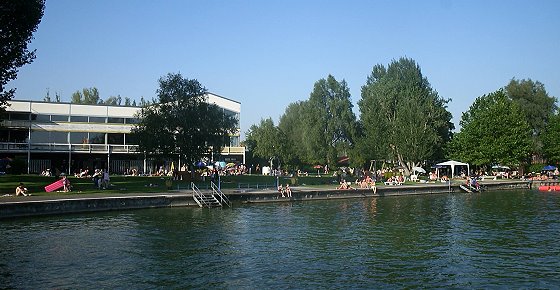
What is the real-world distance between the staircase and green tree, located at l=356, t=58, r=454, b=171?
Answer: 43352 millimetres

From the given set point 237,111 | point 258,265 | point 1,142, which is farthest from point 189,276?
point 237,111

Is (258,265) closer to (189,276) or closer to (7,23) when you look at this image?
(189,276)

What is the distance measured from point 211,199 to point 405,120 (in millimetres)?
46572

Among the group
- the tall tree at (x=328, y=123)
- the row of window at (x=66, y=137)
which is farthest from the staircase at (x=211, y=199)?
the tall tree at (x=328, y=123)

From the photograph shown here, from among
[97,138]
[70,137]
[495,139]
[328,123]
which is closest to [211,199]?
[97,138]

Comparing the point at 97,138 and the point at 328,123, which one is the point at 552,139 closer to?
the point at 328,123

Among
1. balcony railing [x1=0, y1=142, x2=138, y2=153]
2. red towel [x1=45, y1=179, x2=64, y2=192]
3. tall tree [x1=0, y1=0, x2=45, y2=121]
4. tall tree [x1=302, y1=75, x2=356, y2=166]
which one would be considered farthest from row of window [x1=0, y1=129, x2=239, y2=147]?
tall tree [x1=0, y1=0, x2=45, y2=121]

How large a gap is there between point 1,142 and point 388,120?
57845mm

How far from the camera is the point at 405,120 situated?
262 feet

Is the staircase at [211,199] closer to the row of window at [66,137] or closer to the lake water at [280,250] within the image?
the lake water at [280,250]

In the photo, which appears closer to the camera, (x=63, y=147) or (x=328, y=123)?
(x=63, y=147)

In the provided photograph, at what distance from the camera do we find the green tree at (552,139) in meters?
86.8

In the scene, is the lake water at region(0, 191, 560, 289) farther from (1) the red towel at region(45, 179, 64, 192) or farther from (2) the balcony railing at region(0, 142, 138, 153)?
(2) the balcony railing at region(0, 142, 138, 153)

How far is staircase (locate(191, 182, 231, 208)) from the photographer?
40938 millimetres
